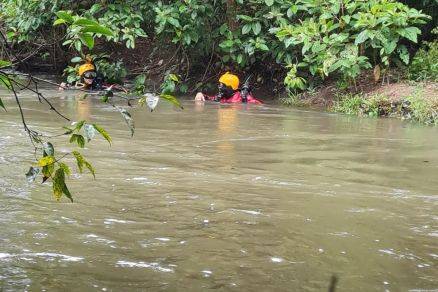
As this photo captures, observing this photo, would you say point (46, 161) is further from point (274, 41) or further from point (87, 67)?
point (87, 67)

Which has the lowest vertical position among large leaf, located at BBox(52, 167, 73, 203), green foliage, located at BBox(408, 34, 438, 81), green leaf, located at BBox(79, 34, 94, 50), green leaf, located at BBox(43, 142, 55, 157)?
large leaf, located at BBox(52, 167, 73, 203)

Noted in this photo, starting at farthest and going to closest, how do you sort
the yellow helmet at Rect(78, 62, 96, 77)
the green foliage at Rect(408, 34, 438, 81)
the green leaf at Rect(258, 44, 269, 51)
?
the yellow helmet at Rect(78, 62, 96, 77) → the green leaf at Rect(258, 44, 269, 51) → the green foliage at Rect(408, 34, 438, 81)

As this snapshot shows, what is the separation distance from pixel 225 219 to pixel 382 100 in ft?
19.8

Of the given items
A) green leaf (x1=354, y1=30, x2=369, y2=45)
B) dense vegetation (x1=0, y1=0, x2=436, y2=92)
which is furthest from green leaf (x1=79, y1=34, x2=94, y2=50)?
green leaf (x1=354, y1=30, x2=369, y2=45)

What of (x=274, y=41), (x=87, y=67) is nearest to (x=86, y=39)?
(x=274, y=41)

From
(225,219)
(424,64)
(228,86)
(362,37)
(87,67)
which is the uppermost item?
(362,37)

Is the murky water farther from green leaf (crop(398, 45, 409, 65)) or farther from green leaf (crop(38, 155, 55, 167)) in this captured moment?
green leaf (crop(398, 45, 409, 65))

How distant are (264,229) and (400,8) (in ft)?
21.8

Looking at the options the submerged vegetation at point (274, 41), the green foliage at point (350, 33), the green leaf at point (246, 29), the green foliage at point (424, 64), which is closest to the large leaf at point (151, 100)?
the submerged vegetation at point (274, 41)

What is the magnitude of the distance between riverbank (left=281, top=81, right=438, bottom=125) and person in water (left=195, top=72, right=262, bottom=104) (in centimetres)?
65

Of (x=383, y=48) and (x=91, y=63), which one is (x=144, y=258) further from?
(x=91, y=63)

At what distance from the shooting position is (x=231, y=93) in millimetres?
10047

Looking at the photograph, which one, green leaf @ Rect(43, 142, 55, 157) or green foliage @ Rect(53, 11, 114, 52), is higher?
green foliage @ Rect(53, 11, 114, 52)

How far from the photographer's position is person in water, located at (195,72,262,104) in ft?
32.2
